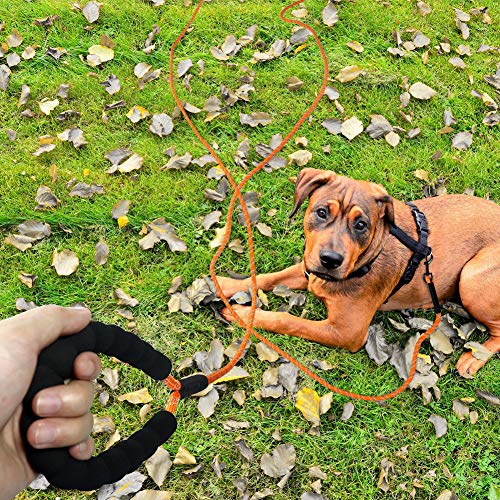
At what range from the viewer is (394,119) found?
6020mm

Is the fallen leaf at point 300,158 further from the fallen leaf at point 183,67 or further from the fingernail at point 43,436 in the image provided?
the fingernail at point 43,436

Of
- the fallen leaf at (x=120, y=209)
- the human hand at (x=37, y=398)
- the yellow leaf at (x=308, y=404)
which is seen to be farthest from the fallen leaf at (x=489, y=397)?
the fallen leaf at (x=120, y=209)

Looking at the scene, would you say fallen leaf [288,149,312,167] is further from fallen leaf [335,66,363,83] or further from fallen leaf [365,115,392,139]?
fallen leaf [335,66,363,83]

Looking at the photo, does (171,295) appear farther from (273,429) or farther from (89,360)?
(89,360)

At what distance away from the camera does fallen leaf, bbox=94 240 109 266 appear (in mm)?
4824

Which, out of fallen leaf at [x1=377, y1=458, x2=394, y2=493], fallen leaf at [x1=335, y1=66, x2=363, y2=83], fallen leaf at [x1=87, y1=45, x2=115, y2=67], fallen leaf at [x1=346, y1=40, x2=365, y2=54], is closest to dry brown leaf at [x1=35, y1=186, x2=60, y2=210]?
fallen leaf at [x1=87, y1=45, x2=115, y2=67]

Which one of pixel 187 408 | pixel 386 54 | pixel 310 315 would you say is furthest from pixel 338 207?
pixel 386 54

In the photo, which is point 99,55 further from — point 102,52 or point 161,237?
point 161,237

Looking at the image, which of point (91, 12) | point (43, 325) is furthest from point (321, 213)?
point (91, 12)

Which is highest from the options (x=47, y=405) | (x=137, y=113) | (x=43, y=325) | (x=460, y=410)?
(x=43, y=325)

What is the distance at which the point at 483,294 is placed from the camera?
172 inches

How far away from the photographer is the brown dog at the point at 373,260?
3922mm

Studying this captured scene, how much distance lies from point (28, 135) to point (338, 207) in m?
3.58

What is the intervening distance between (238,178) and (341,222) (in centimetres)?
180
